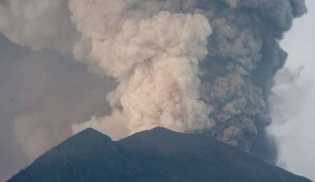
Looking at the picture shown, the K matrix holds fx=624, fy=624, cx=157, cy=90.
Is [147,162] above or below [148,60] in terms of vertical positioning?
below

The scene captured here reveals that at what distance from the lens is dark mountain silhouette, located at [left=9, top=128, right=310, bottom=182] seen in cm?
3788

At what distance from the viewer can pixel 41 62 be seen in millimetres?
44062

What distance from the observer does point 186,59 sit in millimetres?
33156

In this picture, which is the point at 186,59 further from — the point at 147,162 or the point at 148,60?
the point at 147,162

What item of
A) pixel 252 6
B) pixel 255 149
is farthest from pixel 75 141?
pixel 252 6

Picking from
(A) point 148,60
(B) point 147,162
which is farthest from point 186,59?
(B) point 147,162

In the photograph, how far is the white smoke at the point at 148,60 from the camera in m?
32.6

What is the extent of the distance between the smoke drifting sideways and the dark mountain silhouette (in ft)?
5.62

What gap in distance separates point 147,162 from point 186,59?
10660 millimetres

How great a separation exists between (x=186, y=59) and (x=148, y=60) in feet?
8.31

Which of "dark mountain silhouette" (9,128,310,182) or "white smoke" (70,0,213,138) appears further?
"dark mountain silhouette" (9,128,310,182)

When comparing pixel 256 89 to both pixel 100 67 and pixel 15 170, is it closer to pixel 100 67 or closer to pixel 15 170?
pixel 100 67

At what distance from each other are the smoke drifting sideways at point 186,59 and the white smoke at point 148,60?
0.18 feet

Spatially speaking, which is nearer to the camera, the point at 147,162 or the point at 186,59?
the point at 186,59
